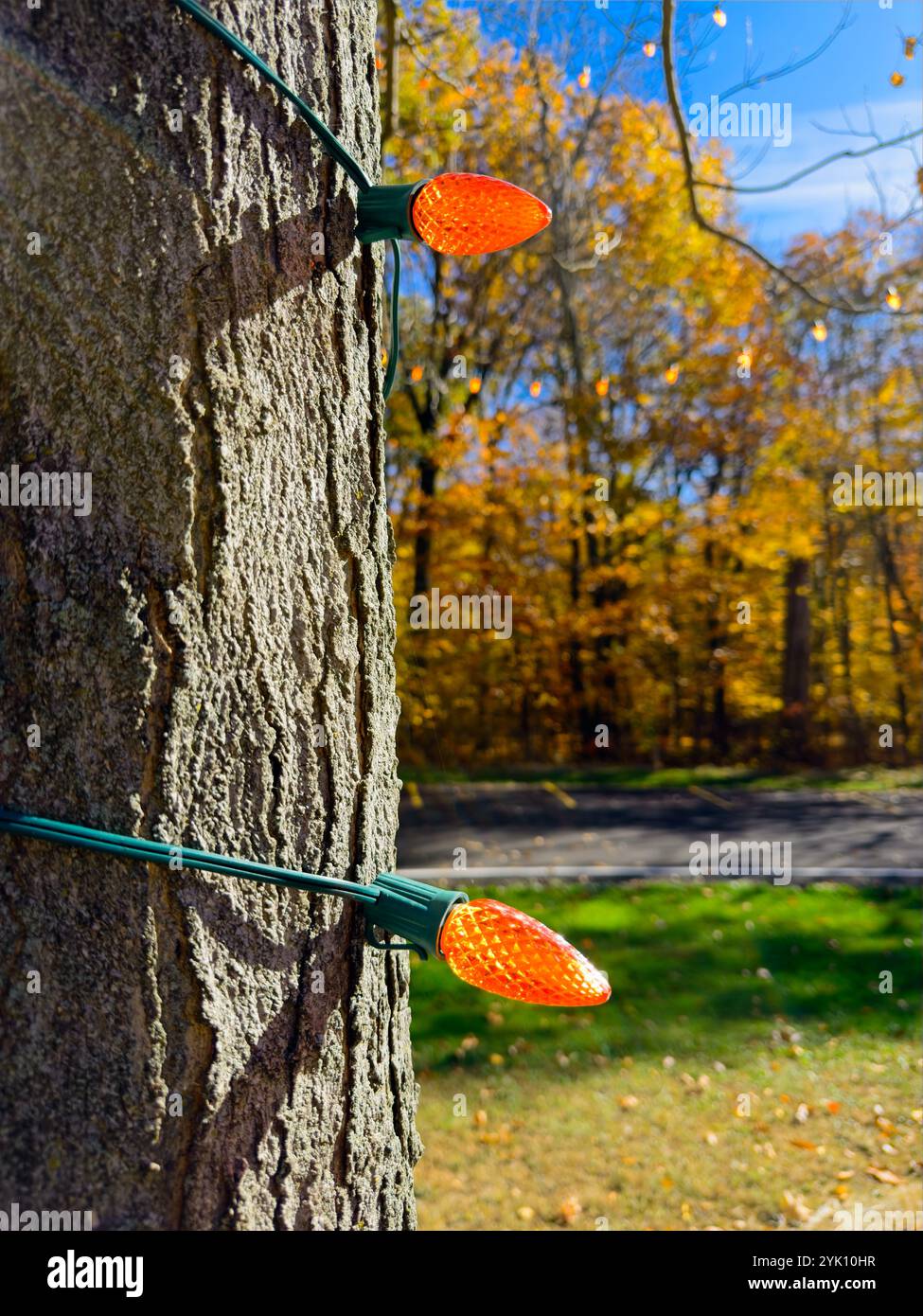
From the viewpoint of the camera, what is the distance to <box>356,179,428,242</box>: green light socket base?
1.38 m

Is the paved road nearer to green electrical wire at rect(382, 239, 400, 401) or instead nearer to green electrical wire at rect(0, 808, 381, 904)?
green electrical wire at rect(382, 239, 400, 401)

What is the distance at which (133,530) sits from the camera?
1.20 meters

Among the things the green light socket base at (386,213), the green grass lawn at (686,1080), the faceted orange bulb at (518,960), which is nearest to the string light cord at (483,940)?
the faceted orange bulb at (518,960)

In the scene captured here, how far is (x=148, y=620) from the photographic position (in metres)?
1.21

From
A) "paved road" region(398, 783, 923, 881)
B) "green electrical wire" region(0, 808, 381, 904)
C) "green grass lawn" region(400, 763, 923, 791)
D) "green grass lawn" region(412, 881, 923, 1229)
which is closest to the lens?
"green electrical wire" region(0, 808, 381, 904)

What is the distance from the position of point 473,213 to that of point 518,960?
3.40ft

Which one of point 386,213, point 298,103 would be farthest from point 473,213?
point 298,103

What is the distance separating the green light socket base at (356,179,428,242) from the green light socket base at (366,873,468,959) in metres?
0.92

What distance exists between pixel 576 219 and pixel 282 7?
34.3 feet

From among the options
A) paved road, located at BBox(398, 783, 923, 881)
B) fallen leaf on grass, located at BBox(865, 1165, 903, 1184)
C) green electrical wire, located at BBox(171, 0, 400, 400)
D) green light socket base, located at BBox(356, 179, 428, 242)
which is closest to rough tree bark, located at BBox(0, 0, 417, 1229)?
Result: green electrical wire, located at BBox(171, 0, 400, 400)

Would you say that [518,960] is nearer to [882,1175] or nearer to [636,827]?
[882,1175]

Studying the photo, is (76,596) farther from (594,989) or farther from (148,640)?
(594,989)

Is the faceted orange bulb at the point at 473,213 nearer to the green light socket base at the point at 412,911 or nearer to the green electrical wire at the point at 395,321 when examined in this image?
the green electrical wire at the point at 395,321
